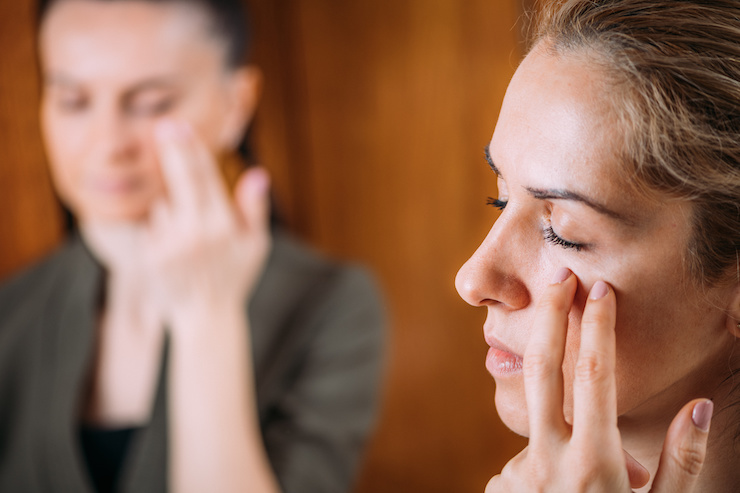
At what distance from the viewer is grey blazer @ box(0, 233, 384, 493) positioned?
83 centimetres

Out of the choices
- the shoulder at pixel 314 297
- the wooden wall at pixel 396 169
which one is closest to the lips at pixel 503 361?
the shoulder at pixel 314 297

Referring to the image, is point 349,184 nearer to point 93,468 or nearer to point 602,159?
point 93,468

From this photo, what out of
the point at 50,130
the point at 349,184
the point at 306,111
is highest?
the point at 50,130

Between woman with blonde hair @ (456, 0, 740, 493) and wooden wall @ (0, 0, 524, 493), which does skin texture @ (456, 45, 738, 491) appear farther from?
wooden wall @ (0, 0, 524, 493)

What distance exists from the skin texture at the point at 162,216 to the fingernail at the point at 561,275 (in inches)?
21.2

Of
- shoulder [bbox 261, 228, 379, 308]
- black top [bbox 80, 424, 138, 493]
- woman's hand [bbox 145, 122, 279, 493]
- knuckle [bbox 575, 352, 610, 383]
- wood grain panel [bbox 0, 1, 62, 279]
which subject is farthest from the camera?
wood grain panel [bbox 0, 1, 62, 279]

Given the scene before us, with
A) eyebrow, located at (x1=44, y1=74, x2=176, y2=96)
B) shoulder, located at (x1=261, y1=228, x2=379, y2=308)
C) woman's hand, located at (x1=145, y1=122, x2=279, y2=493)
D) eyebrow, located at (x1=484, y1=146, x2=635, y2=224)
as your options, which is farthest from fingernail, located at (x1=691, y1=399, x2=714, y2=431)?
eyebrow, located at (x1=44, y1=74, x2=176, y2=96)

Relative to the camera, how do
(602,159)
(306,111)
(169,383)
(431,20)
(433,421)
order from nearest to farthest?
(602,159) < (169,383) < (431,20) < (433,421) < (306,111)

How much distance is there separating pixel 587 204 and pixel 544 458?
0.13 metres

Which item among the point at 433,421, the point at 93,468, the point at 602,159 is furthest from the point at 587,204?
the point at 433,421

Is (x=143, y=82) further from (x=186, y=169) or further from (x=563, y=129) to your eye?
(x=563, y=129)

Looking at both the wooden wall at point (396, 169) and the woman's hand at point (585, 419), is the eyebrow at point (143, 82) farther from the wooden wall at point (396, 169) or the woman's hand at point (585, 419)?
the woman's hand at point (585, 419)

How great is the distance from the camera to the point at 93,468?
870mm

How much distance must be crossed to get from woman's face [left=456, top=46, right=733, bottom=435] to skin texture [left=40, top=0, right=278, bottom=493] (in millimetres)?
511
